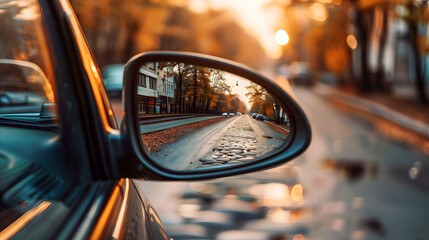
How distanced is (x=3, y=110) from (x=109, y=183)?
732mm

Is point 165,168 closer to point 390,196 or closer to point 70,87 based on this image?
point 70,87

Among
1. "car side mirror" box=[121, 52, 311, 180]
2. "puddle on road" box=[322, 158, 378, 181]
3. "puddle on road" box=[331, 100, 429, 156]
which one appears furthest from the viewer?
"puddle on road" box=[331, 100, 429, 156]

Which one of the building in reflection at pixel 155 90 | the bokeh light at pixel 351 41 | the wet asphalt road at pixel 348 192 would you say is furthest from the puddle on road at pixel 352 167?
the bokeh light at pixel 351 41

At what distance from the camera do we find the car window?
64.0 inches

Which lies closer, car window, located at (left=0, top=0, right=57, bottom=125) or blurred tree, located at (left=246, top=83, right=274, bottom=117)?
blurred tree, located at (left=246, top=83, right=274, bottom=117)

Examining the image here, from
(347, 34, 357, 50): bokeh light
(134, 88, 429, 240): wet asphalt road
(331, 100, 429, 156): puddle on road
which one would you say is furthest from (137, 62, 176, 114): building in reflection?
(347, 34, 357, 50): bokeh light

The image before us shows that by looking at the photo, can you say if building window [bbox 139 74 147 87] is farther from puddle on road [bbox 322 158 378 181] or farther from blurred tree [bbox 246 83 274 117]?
puddle on road [bbox 322 158 378 181]

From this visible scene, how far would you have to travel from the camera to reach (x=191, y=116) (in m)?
1.40

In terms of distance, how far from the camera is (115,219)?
4.40ft

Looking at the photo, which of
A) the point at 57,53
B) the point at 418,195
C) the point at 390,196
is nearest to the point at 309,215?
the point at 390,196

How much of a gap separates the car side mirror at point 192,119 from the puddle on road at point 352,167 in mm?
6214

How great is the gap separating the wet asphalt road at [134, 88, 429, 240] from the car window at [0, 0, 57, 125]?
2859 mm

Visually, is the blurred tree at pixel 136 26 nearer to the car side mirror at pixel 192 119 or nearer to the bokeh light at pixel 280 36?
the bokeh light at pixel 280 36

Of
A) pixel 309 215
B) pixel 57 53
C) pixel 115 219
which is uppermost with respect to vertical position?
pixel 57 53
